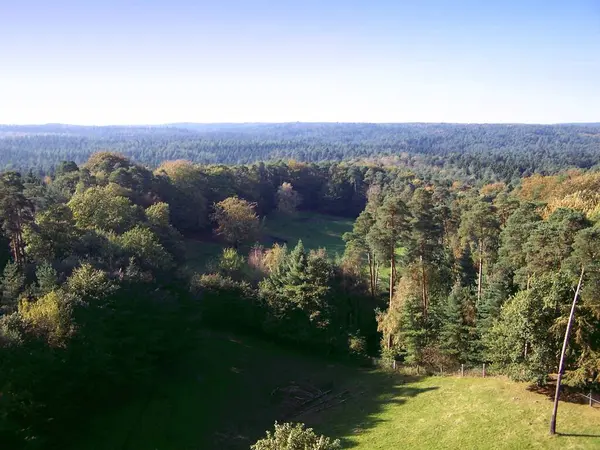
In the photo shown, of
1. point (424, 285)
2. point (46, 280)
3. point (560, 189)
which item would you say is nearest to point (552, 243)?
point (424, 285)

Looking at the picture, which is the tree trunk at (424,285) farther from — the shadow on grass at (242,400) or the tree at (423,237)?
the shadow on grass at (242,400)

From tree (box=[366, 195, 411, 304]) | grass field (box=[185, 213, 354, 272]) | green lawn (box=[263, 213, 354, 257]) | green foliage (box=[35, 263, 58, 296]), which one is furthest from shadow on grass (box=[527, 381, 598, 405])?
green lawn (box=[263, 213, 354, 257])

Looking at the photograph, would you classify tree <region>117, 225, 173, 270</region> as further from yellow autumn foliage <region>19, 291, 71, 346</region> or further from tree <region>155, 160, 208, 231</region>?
tree <region>155, 160, 208, 231</region>

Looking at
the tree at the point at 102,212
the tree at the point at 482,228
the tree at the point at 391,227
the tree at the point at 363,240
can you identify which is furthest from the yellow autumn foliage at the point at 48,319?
the tree at the point at 482,228

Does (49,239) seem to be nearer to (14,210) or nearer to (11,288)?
(14,210)

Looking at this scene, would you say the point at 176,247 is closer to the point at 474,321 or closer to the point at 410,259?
the point at 410,259

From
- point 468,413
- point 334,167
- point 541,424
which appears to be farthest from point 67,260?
point 334,167
